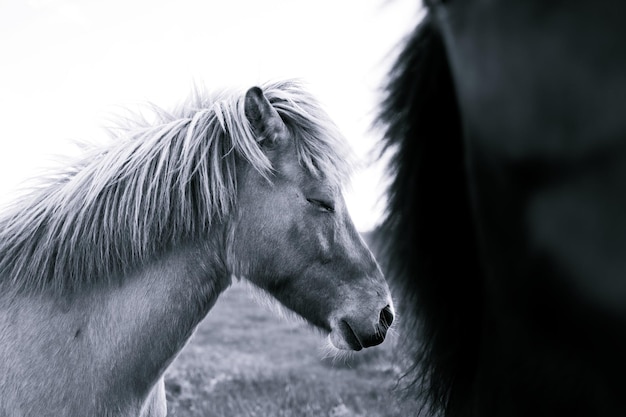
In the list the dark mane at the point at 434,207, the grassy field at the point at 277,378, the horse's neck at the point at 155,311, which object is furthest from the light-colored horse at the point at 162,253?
the dark mane at the point at 434,207

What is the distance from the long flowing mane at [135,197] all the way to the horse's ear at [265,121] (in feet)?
0.19

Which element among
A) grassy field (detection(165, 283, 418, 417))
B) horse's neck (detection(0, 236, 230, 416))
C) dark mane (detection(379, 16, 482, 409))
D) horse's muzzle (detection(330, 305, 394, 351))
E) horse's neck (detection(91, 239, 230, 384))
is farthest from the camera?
grassy field (detection(165, 283, 418, 417))

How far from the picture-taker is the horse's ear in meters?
2.86

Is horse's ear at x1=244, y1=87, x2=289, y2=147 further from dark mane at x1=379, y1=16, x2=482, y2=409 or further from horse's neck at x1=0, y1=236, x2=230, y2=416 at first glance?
dark mane at x1=379, y1=16, x2=482, y2=409

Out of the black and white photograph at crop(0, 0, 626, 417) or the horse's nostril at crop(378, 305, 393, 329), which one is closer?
the black and white photograph at crop(0, 0, 626, 417)

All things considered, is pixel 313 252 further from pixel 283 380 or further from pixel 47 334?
pixel 283 380

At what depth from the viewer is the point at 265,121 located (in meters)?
2.90

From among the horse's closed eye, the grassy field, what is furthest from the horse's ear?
the grassy field

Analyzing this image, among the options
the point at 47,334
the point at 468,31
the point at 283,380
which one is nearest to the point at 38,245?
the point at 47,334

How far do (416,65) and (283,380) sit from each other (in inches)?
288

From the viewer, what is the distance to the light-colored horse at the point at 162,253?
98.2 inches

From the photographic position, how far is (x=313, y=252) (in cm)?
278

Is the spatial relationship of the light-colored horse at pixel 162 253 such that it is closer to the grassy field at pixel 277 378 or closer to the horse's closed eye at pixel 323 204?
the horse's closed eye at pixel 323 204

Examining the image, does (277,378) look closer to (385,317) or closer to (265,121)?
(385,317)
